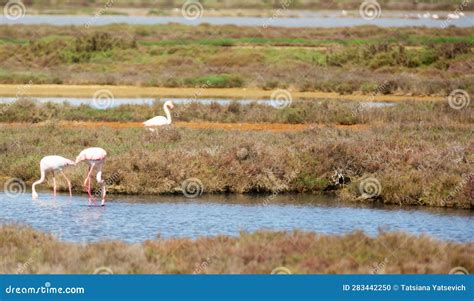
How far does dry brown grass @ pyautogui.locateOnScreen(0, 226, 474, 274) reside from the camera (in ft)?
46.6

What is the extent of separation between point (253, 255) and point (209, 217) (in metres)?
6.76

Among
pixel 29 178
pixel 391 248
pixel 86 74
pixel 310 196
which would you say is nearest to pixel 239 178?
pixel 310 196

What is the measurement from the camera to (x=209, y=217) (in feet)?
70.0

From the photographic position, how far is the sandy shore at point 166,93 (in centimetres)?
5009

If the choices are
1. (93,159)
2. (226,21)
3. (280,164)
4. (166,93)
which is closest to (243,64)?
(166,93)

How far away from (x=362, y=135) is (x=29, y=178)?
29.9ft

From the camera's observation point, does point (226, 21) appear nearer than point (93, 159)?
No

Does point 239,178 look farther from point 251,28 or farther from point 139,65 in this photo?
point 251,28

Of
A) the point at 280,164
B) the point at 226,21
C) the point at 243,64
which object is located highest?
the point at 226,21

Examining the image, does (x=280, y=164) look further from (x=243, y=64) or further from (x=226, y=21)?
(x=226, y=21)

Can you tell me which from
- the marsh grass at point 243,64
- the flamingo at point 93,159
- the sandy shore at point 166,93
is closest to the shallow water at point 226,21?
the marsh grass at point 243,64

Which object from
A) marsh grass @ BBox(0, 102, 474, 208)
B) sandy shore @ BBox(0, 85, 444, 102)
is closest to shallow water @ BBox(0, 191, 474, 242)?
marsh grass @ BBox(0, 102, 474, 208)

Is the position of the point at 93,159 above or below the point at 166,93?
below

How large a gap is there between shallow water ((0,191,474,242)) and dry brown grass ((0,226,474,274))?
2.91 metres
